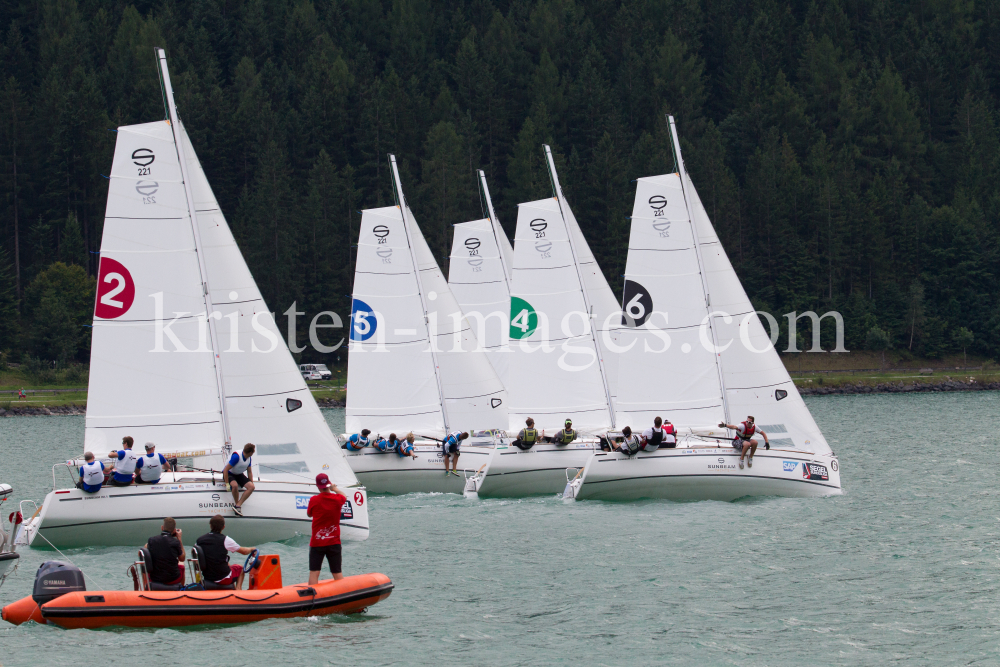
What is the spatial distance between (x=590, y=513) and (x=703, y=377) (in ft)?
15.1

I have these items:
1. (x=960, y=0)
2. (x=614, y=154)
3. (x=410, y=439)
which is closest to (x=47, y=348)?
(x=614, y=154)

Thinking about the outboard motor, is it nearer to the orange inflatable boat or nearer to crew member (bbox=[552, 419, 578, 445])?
the orange inflatable boat

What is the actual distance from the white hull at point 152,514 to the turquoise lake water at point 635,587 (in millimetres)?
317

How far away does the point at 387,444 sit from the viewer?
27.7 metres

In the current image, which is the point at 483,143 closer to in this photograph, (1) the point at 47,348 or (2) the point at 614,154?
(2) the point at 614,154

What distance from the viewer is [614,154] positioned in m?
92.1

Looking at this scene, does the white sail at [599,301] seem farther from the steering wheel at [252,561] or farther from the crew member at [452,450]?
the steering wheel at [252,561]

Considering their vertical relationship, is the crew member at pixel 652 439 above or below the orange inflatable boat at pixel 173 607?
above

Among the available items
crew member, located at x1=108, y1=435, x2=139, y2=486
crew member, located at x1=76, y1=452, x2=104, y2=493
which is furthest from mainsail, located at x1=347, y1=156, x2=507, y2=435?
crew member, located at x1=76, y1=452, x2=104, y2=493

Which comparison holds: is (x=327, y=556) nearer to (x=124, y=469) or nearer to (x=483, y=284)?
(x=124, y=469)

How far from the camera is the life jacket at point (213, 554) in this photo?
592 inches

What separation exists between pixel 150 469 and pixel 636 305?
39.3ft

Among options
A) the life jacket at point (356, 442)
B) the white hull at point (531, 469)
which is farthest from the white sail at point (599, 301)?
the life jacket at point (356, 442)

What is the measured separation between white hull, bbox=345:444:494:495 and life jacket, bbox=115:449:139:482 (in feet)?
27.0
